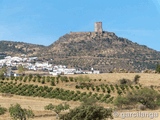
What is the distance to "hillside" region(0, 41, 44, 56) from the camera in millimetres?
176375

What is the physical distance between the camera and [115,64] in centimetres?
13000

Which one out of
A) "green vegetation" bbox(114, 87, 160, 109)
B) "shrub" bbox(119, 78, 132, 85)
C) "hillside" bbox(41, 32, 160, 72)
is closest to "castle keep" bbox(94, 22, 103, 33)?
→ "hillside" bbox(41, 32, 160, 72)

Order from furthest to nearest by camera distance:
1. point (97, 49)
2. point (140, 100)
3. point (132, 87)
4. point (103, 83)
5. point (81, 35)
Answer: point (81, 35)
point (97, 49)
point (103, 83)
point (132, 87)
point (140, 100)

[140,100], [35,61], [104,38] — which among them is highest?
[104,38]

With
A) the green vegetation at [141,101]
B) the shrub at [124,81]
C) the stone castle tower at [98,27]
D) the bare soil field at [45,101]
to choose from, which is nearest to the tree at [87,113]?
the bare soil field at [45,101]

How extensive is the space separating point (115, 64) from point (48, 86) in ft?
242

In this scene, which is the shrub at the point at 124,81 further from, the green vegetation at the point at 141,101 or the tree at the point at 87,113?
the tree at the point at 87,113

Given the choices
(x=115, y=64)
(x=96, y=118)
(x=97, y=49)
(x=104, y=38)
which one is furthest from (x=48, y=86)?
(x=104, y=38)

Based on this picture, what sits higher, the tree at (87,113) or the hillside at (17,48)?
the hillside at (17,48)

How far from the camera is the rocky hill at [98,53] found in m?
133

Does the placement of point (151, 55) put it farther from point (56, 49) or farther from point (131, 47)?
point (56, 49)

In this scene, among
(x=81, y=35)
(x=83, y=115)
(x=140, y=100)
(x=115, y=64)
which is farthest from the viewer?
(x=81, y=35)

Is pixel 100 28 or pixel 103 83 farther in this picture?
pixel 100 28

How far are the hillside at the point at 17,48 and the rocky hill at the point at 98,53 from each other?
2213mm
